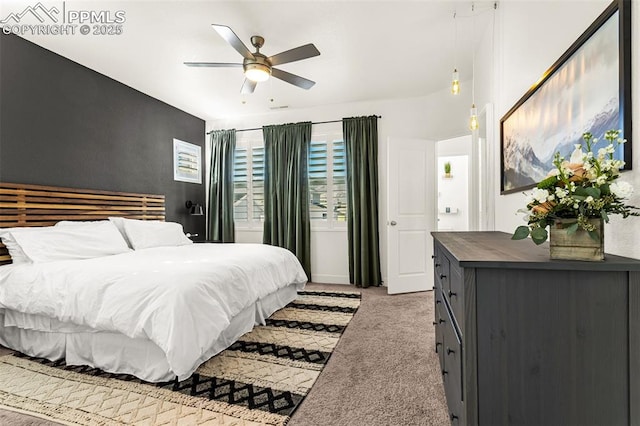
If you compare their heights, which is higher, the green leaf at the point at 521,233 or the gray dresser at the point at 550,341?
the green leaf at the point at 521,233

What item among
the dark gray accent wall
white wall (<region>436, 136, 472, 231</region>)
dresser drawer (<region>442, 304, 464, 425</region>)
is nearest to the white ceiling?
the dark gray accent wall

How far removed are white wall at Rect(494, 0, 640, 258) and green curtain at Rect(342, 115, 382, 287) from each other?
83.5 inches

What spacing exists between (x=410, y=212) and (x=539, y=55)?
268 cm

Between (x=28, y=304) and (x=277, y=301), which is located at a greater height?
(x=28, y=304)

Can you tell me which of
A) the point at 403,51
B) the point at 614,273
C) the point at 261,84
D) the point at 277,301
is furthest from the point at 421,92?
the point at 614,273

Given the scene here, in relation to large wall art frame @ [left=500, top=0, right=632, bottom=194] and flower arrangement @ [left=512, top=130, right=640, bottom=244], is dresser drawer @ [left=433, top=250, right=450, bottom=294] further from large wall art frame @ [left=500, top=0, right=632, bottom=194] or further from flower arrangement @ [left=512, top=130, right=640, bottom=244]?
large wall art frame @ [left=500, top=0, right=632, bottom=194]

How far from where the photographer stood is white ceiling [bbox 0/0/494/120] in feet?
8.29

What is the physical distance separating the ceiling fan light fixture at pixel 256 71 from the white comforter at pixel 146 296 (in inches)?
64.4

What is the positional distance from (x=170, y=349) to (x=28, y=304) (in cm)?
136

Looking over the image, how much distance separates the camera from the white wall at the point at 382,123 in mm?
4359

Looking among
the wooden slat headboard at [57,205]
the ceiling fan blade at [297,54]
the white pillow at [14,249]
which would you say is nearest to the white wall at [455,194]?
the ceiling fan blade at [297,54]

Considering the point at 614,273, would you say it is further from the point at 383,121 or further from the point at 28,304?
the point at 383,121

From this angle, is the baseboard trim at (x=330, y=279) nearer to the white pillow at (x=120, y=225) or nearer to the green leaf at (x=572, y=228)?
the white pillow at (x=120, y=225)

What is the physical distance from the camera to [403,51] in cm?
325
